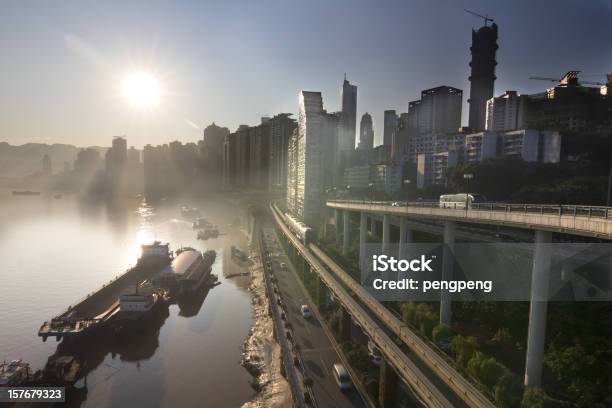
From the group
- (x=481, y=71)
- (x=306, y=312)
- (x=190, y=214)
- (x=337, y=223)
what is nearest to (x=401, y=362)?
(x=306, y=312)

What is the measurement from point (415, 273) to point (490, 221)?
1542 cm

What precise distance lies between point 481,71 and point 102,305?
184072mm

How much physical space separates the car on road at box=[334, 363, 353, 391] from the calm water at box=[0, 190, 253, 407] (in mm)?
7021

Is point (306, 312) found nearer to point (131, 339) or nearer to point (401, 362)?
point (401, 362)

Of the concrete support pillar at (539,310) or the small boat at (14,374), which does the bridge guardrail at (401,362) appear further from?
the small boat at (14,374)

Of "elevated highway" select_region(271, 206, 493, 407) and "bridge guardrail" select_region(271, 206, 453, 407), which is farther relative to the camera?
"bridge guardrail" select_region(271, 206, 453, 407)

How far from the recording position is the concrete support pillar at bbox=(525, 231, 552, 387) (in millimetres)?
17594

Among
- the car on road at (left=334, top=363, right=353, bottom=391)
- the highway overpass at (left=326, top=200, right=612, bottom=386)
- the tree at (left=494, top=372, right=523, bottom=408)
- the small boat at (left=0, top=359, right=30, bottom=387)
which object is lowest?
the small boat at (left=0, top=359, right=30, bottom=387)

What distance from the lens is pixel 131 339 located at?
3353cm

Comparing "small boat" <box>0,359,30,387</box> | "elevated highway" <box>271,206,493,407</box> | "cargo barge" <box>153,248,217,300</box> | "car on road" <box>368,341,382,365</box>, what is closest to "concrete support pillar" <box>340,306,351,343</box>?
"elevated highway" <box>271,206,493,407</box>

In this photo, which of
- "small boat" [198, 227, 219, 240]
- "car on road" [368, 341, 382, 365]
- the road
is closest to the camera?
the road

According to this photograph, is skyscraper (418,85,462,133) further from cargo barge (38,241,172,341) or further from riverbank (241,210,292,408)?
riverbank (241,210,292,408)

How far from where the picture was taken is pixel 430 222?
42344 millimetres

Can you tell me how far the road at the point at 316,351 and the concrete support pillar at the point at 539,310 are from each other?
28.6 ft
